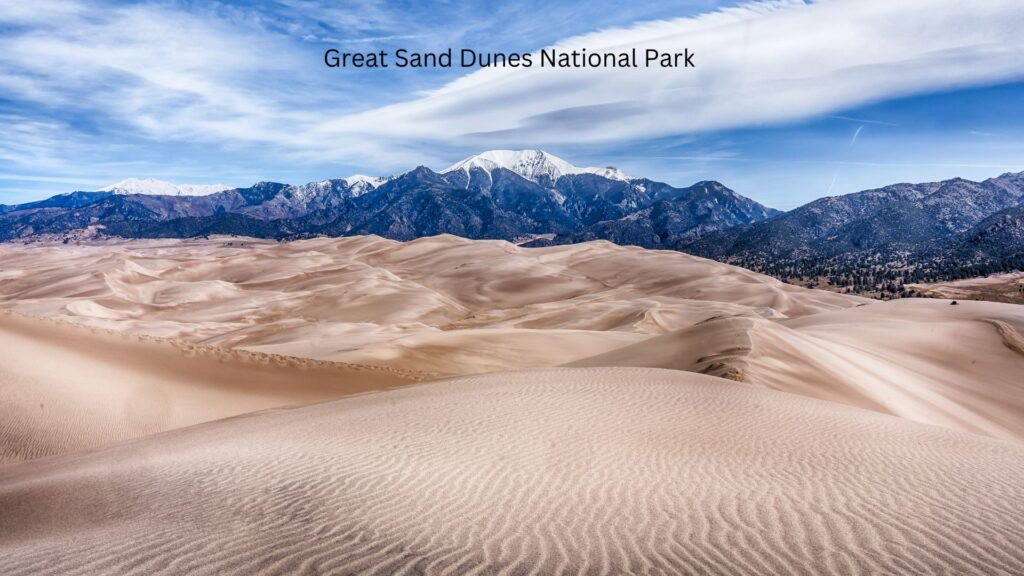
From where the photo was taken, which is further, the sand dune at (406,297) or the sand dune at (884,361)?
the sand dune at (406,297)

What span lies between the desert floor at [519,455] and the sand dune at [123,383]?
84 mm

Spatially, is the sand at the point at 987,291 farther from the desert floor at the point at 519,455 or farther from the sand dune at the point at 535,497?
the sand dune at the point at 535,497

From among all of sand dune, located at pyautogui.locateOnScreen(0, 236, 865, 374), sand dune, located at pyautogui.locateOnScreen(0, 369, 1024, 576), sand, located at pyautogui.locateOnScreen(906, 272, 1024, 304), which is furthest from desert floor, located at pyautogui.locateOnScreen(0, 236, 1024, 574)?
sand, located at pyautogui.locateOnScreen(906, 272, 1024, 304)

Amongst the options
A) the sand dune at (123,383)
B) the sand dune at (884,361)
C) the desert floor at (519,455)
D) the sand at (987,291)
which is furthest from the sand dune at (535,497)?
the sand at (987,291)

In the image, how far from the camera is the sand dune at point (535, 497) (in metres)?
5.02

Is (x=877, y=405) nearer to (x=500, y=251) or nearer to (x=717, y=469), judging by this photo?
(x=717, y=469)

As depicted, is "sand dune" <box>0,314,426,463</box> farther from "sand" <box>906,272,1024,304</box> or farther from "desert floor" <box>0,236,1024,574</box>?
"sand" <box>906,272,1024,304</box>

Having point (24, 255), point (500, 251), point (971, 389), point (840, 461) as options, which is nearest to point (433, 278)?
point (500, 251)

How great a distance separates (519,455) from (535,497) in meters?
2.20

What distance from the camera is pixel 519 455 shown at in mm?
9062

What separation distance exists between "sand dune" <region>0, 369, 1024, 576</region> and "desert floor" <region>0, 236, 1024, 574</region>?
0.04 m

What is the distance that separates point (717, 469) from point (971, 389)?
21.4 meters

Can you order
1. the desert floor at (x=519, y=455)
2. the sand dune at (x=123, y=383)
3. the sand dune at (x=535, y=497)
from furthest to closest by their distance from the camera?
the sand dune at (x=123, y=383)
the desert floor at (x=519, y=455)
the sand dune at (x=535, y=497)

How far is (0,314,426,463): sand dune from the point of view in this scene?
14.2 m
